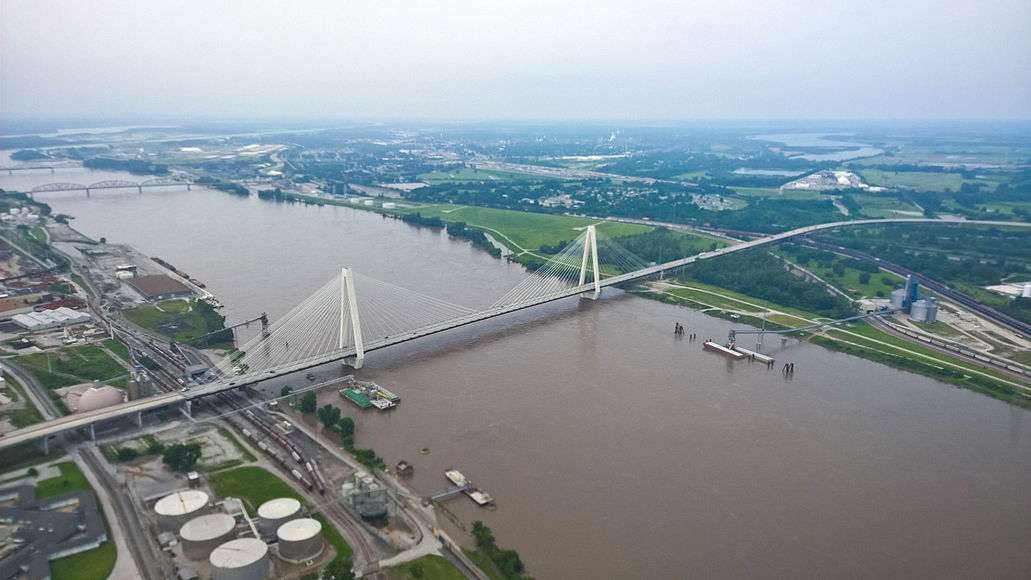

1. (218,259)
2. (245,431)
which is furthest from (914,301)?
(218,259)

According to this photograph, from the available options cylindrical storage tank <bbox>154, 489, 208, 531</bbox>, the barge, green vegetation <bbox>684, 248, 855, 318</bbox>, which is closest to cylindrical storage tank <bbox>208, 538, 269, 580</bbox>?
cylindrical storage tank <bbox>154, 489, 208, 531</bbox>

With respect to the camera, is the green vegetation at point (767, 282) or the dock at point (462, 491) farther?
the green vegetation at point (767, 282)

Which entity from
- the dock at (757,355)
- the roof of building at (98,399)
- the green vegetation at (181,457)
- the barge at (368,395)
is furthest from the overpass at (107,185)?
the dock at (757,355)

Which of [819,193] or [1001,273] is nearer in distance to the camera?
[1001,273]

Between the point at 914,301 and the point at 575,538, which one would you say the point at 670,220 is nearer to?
the point at 914,301

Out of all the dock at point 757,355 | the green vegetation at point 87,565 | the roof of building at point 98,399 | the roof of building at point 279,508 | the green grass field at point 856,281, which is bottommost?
the green grass field at point 856,281

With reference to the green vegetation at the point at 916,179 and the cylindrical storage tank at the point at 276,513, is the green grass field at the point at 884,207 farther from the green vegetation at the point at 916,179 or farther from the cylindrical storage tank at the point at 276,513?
the cylindrical storage tank at the point at 276,513
